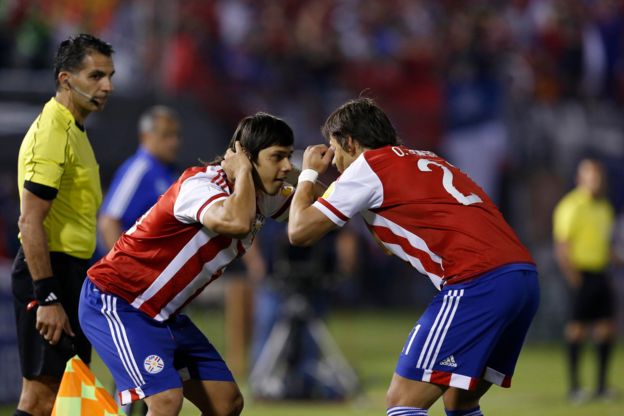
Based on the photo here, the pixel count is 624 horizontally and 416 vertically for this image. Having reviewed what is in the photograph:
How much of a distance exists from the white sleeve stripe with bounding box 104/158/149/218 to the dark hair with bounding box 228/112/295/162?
3168mm

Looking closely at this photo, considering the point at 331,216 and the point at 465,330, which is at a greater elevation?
the point at 331,216

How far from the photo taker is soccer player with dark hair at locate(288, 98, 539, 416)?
5156mm

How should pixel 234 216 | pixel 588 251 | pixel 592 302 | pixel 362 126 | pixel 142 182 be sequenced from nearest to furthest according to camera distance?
pixel 234 216
pixel 362 126
pixel 142 182
pixel 592 302
pixel 588 251

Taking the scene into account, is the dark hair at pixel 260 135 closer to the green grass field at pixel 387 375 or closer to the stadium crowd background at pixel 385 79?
the green grass field at pixel 387 375

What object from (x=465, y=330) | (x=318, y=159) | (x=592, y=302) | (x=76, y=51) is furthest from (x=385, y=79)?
(x=465, y=330)

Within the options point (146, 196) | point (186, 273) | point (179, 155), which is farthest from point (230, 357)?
point (186, 273)

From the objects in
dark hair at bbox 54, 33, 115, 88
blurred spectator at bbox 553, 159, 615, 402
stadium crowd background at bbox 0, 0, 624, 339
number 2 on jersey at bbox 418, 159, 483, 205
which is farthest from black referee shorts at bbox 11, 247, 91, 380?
stadium crowd background at bbox 0, 0, 624, 339

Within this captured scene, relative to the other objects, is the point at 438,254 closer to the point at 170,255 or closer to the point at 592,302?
the point at 170,255

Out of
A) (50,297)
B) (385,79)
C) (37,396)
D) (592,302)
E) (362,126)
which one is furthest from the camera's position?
(385,79)

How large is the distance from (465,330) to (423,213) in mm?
565

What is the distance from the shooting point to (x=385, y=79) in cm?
1727

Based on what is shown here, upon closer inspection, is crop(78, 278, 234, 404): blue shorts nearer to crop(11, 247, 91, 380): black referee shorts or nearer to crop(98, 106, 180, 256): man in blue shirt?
crop(11, 247, 91, 380): black referee shorts

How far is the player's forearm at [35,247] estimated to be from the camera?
5527mm

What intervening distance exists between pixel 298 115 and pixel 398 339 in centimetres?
354
